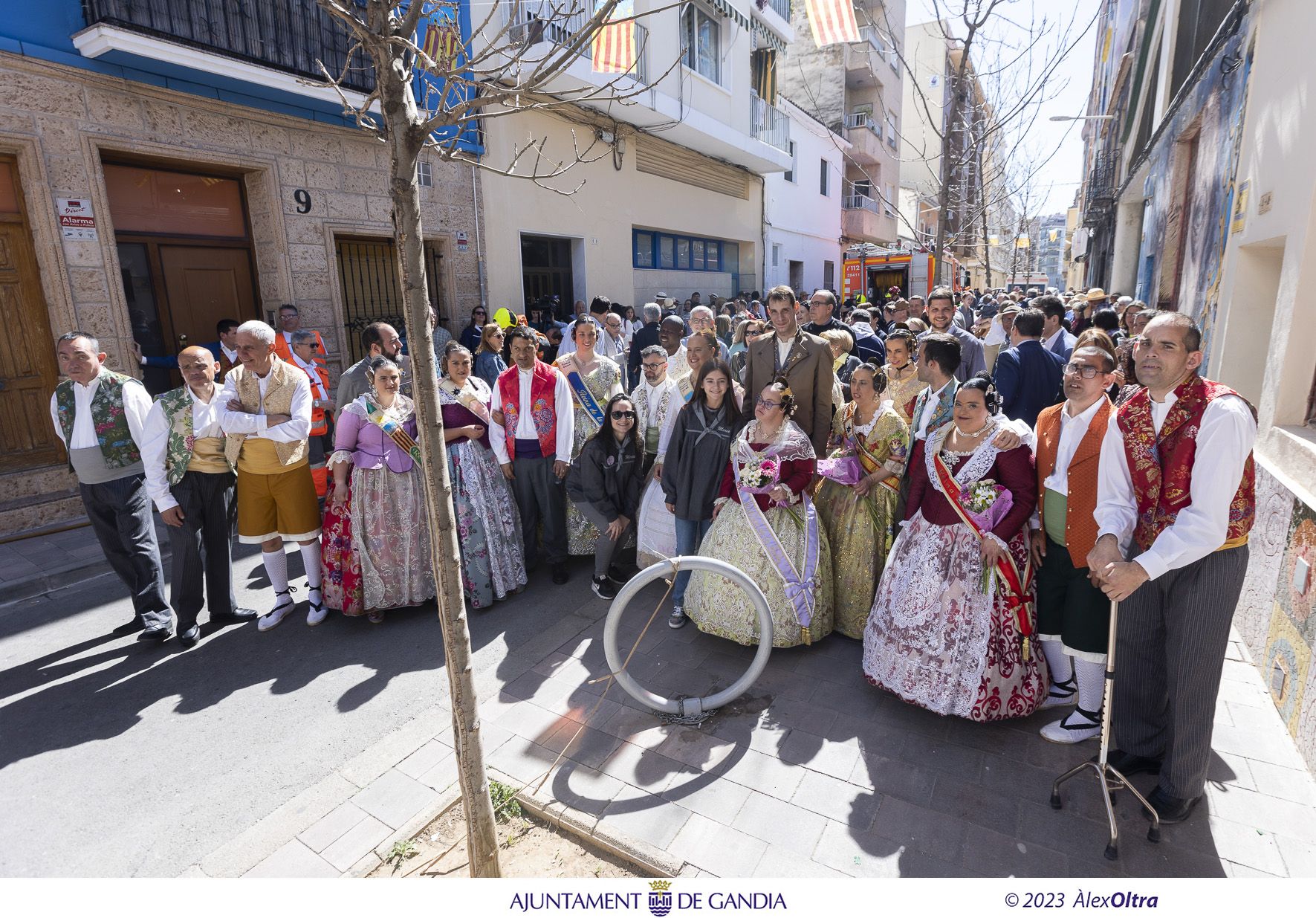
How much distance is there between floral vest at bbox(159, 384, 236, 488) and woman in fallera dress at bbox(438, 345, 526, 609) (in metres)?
1.47

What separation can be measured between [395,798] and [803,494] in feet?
8.72

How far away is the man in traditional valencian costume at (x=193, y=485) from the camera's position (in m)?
4.43

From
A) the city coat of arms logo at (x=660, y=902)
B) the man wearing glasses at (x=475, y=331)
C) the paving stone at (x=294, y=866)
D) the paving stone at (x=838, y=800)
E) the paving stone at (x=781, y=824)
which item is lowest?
the paving stone at (x=294, y=866)

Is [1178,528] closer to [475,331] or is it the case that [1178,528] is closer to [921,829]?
[921,829]

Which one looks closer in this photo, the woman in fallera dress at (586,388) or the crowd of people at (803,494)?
the crowd of people at (803,494)

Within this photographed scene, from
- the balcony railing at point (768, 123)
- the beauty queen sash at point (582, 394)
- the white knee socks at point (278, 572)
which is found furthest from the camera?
the balcony railing at point (768, 123)

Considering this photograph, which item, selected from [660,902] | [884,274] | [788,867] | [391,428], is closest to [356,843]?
[660,902]

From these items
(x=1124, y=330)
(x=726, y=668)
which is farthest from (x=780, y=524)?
(x=1124, y=330)

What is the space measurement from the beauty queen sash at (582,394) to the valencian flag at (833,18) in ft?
16.2

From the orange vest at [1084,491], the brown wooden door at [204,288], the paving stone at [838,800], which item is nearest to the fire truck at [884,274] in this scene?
the brown wooden door at [204,288]

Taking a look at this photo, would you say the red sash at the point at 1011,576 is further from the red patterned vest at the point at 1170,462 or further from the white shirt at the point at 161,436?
the white shirt at the point at 161,436

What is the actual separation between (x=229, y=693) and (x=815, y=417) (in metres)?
4.07

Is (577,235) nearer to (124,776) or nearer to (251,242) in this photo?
(251,242)

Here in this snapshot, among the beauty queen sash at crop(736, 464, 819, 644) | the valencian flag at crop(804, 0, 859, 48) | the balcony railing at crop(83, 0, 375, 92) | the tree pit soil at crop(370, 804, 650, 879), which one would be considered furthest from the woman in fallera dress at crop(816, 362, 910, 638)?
the balcony railing at crop(83, 0, 375, 92)
